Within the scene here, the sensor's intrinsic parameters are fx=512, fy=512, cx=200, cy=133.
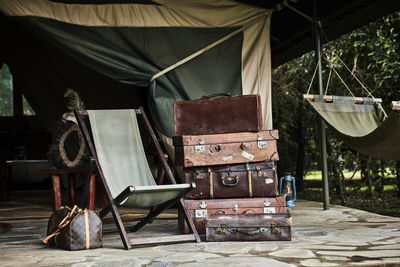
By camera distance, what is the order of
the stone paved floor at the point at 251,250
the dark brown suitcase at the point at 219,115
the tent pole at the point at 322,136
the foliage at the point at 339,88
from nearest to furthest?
1. the stone paved floor at the point at 251,250
2. the dark brown suitcase at the point at 219,115
3. the tent pole at the point at 322,136
4. the foliage at the point at 339,88

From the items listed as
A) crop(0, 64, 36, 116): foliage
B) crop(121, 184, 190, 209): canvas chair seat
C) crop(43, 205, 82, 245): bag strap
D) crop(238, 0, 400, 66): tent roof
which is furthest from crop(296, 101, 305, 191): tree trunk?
crop(43, 205, 82, 245): bag strap

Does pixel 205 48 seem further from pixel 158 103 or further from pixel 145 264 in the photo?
pixel 145 264

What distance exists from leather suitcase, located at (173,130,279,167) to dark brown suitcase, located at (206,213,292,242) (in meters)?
0.55

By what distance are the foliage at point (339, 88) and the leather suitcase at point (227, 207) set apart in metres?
3.37

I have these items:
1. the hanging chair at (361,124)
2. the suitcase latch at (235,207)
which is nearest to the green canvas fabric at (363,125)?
the hanging chair at (361,124)

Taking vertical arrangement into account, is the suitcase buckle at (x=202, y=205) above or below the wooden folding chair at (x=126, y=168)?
below

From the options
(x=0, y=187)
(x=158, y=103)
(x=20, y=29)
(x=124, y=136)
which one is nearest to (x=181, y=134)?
(x=124, y=136)

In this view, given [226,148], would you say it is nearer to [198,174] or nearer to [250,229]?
[198,174]

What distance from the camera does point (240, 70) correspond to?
4711 mm

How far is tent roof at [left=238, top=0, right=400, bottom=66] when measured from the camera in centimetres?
433

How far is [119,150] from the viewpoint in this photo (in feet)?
11.9

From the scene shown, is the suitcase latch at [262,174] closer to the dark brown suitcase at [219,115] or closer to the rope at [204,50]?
the dark brown suitcase at [219,115]

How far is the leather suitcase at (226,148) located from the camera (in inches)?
141

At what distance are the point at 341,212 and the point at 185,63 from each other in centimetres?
189
